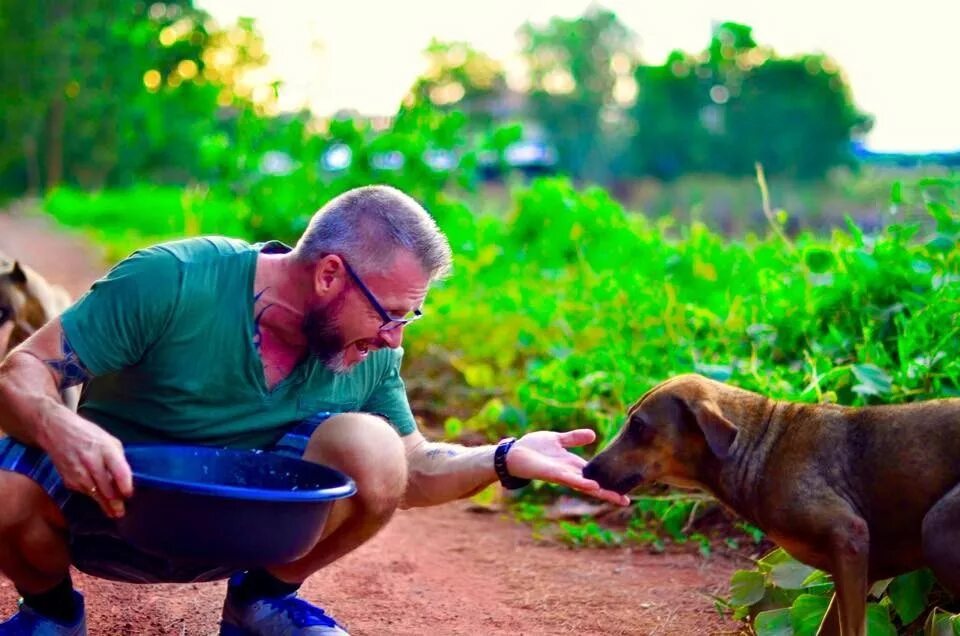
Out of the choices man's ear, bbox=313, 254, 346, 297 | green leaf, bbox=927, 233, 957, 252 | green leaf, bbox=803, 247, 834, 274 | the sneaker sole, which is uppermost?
man's ear, bbox=313, 254, 346, 297

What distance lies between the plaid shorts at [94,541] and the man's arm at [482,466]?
470 mm

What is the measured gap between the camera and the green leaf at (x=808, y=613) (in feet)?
13.0

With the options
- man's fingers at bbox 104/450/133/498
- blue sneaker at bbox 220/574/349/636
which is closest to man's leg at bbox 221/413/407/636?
blue sneaker at bbox 220/574/349/636

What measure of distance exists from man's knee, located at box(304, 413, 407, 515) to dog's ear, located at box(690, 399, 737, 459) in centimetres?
97

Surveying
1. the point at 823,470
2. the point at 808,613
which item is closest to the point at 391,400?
the point at 823,470

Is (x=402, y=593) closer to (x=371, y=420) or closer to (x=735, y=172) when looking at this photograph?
(x=371, y=420)

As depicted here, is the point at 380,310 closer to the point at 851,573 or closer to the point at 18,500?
the point at 18,500

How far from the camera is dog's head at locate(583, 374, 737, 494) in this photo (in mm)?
4004

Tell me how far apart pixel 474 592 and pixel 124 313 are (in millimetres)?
2146

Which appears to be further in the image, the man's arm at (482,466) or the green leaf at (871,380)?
the green leaf at (871,380)

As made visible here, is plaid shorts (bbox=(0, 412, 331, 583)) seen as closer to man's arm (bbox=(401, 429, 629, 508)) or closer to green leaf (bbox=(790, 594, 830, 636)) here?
man's arm (bbox=(401, 429, 629, 508))

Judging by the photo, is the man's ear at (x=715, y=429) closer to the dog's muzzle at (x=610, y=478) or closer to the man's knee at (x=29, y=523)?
the dog's muzzle at (x=610, y=478)

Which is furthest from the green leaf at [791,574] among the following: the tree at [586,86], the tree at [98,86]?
the tree at [98,86]

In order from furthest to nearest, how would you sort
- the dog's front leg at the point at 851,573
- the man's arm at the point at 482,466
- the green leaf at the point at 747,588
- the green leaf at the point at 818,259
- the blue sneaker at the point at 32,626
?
the green leaf at the point at 818,259, the green leaf at the point at 747,588, the man's arm at the point at 482,466, the blue sneaker at the point at 32,626, the dog's front leg at the point at 851,573
